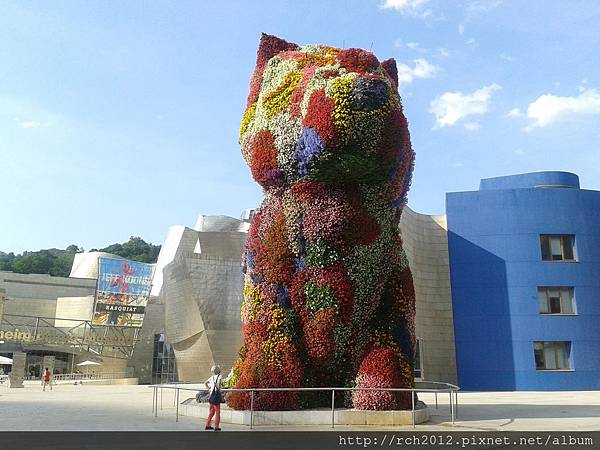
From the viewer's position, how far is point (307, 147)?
11.8 meters

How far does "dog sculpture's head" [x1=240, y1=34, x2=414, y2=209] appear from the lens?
37.9 ft

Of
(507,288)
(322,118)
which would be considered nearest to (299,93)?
(322,118)

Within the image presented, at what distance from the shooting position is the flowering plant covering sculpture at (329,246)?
A: 11.5 m

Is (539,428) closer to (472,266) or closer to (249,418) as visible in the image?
(249,418)

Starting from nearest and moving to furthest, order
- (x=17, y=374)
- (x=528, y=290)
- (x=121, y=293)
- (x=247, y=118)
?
(x=247, y=118) < (x=528, y=290) < (x=17, y=374) < (x=121, y=293)

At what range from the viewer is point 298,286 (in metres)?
12.0

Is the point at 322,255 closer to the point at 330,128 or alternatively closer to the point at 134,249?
the point at 330,128

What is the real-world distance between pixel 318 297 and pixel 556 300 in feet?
73.4

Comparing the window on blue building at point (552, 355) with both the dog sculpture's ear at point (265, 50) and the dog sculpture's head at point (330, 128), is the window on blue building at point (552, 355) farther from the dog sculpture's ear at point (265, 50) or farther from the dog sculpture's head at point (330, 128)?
the dog sculpture's ear at point (265, 50)

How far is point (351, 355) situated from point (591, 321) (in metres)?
22.6

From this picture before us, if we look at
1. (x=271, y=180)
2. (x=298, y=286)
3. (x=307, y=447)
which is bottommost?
(x=307, y=447)

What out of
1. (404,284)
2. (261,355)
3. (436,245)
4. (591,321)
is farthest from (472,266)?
(261,355)

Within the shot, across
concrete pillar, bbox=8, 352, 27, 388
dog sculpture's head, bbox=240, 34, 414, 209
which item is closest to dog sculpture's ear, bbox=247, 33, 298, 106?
dog sculpture's head, bbox=240, 34, 414, 209

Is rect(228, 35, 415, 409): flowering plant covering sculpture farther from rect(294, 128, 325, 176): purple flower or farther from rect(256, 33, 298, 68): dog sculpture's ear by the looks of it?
rect(256, 33, 298, 68): dog sculpture's ear
